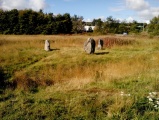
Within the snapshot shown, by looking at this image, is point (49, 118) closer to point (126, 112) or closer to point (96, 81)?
point (126, 112)

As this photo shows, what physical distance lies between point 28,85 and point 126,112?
14.2 feet

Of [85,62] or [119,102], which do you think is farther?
[85,62]

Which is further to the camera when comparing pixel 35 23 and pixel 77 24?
pixel 77 24

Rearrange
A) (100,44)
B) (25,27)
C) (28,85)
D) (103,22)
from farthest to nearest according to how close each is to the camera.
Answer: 1. (103,22)
2. (25,27)
3. (100,44)
4. (28,85)

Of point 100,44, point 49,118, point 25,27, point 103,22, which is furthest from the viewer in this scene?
point 103,22

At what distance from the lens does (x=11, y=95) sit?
26.4 ft

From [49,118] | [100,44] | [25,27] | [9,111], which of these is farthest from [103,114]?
[25,27]

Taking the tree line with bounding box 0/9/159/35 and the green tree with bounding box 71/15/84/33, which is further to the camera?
the green tree with bounding box 71/15/84/33

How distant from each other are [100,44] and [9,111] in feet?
62.3

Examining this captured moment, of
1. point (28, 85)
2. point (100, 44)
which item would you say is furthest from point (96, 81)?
point (100, 44)

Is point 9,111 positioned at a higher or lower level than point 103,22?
lower

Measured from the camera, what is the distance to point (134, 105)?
22.8ft

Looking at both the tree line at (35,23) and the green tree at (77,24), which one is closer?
the tree line at (35,23)

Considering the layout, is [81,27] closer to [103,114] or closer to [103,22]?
[103,22]
